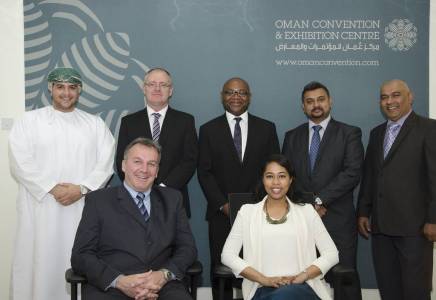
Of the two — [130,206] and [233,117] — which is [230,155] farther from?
[130,206]

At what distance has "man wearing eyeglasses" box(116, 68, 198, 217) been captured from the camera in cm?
393

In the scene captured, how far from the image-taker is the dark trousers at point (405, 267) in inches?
139

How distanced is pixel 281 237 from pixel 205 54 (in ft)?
7.26

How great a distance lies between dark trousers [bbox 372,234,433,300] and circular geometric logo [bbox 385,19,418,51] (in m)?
1.92

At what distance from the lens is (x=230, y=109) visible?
13.3 ft

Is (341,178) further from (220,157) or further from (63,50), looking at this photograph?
(63,50)

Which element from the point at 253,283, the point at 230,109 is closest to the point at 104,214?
the point at 253,283

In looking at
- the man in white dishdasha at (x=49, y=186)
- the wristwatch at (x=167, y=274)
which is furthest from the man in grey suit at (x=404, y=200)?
the man in white dishdasha at (x=49, y=186)

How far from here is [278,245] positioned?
297 centimetres

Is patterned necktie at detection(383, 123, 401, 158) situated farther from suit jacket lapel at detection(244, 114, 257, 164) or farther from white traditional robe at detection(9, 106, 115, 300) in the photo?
white traditional robe at detection(9, 106, 115, 300)

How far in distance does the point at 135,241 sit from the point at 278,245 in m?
0.87

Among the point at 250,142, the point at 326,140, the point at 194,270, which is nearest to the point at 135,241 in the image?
the point at 194,270

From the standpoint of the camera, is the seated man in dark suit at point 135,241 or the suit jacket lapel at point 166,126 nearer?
the seated man in dark suit at point 135,241

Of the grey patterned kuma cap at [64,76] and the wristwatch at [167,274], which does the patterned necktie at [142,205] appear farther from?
the grey patterned kuma cap at [64,76]
